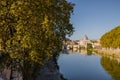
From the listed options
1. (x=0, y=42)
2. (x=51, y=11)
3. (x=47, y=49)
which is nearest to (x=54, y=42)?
(x=47, y=49)

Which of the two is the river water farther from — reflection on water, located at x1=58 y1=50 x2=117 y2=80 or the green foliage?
the green foliage

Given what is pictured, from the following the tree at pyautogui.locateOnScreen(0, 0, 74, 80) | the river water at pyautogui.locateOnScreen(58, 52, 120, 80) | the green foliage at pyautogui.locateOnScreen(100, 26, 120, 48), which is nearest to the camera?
the tree at pyautogui.locateOnScreen(0, 0, 74, 80)

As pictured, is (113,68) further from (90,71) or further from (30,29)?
(30,29)

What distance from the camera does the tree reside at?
1870cm

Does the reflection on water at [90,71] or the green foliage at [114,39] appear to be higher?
the green foliage at [114,39]

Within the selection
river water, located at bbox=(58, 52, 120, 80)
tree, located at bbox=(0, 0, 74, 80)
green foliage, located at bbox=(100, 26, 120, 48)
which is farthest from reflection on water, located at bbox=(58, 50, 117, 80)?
tree, located at bbox=(0, 0, 74, 80)

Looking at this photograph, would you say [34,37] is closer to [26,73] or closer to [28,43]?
[28,43]

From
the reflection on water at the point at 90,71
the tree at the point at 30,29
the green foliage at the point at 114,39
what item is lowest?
the reflection on water at the point at 90,71

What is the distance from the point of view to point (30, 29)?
1891 cm

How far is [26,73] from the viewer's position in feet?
67.7

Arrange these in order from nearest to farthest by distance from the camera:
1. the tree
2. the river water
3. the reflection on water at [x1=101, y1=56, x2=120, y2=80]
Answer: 1. the tree
2. the river water
3. the reflection on water at [x1=101, y1=56, x2=120, y2=80]

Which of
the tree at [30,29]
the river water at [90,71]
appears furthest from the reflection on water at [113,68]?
the tree at [30,29]

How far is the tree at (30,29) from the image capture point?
61.4 ft

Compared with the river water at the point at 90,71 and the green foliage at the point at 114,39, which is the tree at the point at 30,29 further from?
the green foliage at the point at 114,39
